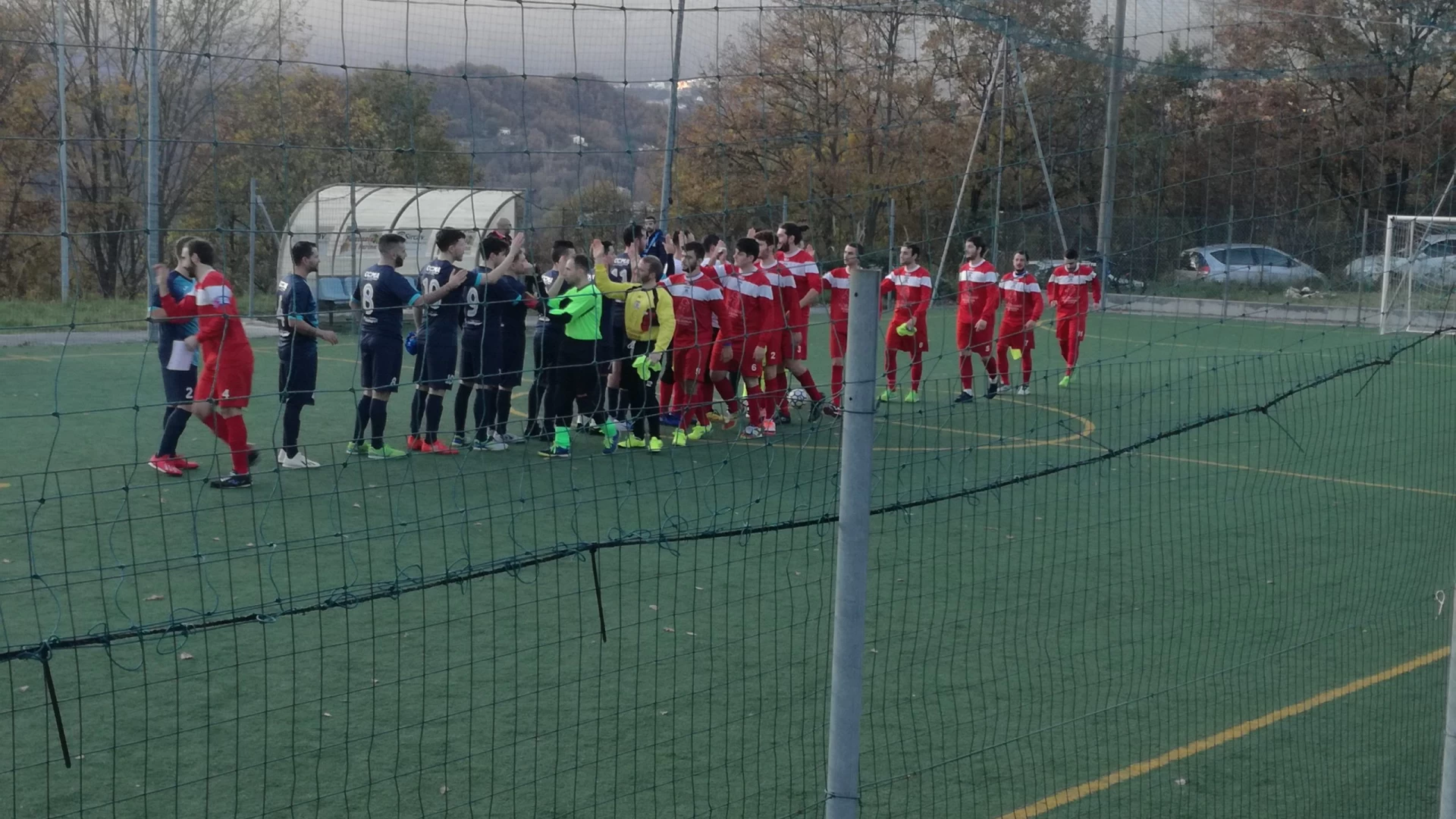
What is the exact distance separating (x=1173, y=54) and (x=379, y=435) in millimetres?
6637

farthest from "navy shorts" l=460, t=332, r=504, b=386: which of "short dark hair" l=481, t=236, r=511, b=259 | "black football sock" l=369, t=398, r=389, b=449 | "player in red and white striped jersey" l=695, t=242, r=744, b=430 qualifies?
"player in red and white striped jersey" l=695, t=242, r=744, b=430

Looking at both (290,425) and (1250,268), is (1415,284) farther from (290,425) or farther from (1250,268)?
(290,425)

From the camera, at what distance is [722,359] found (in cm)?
1173

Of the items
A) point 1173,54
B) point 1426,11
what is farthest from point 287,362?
point 1426,11

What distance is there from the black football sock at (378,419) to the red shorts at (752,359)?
298 cm

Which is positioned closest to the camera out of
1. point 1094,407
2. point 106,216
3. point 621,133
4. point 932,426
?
point 621,133

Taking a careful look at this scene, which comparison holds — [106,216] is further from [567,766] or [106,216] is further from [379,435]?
[567,766]

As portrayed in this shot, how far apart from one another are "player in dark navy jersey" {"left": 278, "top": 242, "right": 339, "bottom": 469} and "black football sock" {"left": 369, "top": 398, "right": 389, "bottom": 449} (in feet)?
1.57

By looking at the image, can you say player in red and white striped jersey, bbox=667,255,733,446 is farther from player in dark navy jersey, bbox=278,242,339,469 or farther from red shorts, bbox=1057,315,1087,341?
red shorts, bbox=1057,315,1087,341

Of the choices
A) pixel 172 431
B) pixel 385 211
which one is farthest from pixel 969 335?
pixel 172 431

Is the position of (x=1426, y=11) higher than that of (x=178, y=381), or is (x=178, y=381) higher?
(x=1426, y=11)

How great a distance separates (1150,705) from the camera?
554 centimetres

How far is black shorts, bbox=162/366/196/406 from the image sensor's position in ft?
32.8

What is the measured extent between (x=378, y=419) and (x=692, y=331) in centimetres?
288
